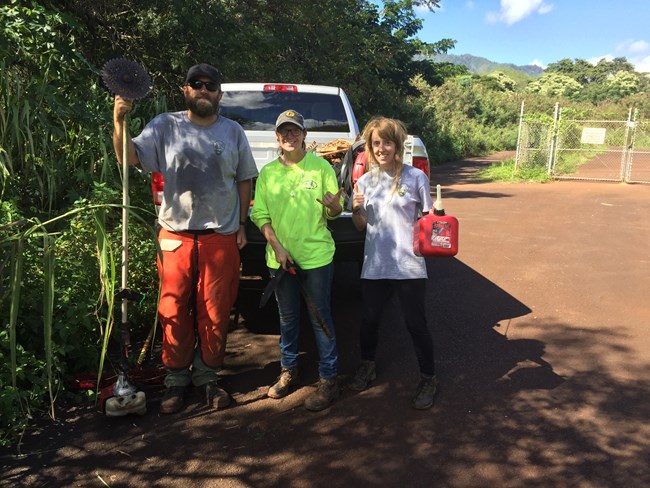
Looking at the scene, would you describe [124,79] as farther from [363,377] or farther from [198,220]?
[363,377]

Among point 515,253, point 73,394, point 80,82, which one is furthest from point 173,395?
point 515,253

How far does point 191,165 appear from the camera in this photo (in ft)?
10.6

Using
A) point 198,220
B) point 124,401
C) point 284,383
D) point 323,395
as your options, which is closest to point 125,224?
point 198,220

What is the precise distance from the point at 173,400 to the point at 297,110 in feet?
10.5

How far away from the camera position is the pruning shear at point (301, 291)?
3328mm

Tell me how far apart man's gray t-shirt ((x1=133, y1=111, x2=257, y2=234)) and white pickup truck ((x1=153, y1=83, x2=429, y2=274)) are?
1.40m

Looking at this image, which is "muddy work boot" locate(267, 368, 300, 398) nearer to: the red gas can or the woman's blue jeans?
the woman's blue jeans

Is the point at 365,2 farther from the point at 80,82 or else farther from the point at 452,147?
the point at 80,82

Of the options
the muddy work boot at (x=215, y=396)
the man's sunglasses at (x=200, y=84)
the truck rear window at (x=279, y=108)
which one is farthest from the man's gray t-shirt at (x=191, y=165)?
the truck rear window at (x=279, y=108)

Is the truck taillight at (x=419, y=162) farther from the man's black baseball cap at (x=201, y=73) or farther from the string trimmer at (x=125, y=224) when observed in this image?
the string trimmer at (x=125, y=224)

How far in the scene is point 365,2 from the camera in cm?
2231

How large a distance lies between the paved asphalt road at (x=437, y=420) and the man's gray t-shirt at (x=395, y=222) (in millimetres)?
886

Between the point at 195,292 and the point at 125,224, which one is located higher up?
the point at 125,224

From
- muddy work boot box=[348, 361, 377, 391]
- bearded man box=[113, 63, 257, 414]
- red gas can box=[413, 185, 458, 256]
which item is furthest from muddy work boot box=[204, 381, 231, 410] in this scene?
red gas can box=[413, 185, 458, 256]
